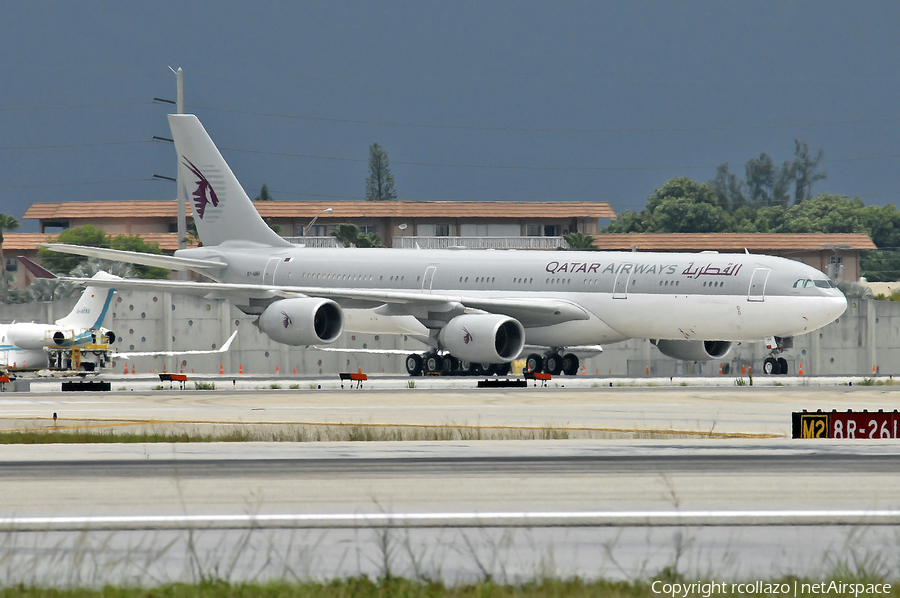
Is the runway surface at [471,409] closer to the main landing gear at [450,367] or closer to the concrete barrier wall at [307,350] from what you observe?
the main landing gear at [450,367]

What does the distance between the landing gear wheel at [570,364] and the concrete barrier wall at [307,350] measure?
23.5 ft

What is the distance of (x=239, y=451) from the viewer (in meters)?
17.9

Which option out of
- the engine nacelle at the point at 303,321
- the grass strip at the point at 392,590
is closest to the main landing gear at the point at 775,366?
the engine nacelle at the point at 303,321

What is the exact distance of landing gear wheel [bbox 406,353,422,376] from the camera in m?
41.8

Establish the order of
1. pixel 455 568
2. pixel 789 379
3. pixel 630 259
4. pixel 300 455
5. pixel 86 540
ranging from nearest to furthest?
pixel 455 568, pixel 86 540, pixel 300 455, pixel 789 379, pixel 630 259

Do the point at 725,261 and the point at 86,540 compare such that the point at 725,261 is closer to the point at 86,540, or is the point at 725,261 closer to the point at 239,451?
the point at 239,451

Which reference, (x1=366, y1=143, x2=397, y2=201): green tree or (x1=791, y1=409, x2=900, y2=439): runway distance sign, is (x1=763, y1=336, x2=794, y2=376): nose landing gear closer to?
(x1=791, y1=409, x2=900, y2=439): runway distance sign

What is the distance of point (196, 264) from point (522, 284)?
12696 mm

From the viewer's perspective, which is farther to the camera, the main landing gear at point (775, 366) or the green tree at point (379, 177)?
the green tree at point (379, 177)

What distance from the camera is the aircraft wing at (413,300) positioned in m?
39.4

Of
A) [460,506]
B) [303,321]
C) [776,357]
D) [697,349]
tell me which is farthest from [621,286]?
[460,506]

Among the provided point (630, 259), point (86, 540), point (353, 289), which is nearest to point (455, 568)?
point (86, 540)

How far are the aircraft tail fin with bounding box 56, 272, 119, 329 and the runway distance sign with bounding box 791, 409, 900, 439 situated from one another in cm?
2613

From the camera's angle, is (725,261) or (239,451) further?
(725,261)
